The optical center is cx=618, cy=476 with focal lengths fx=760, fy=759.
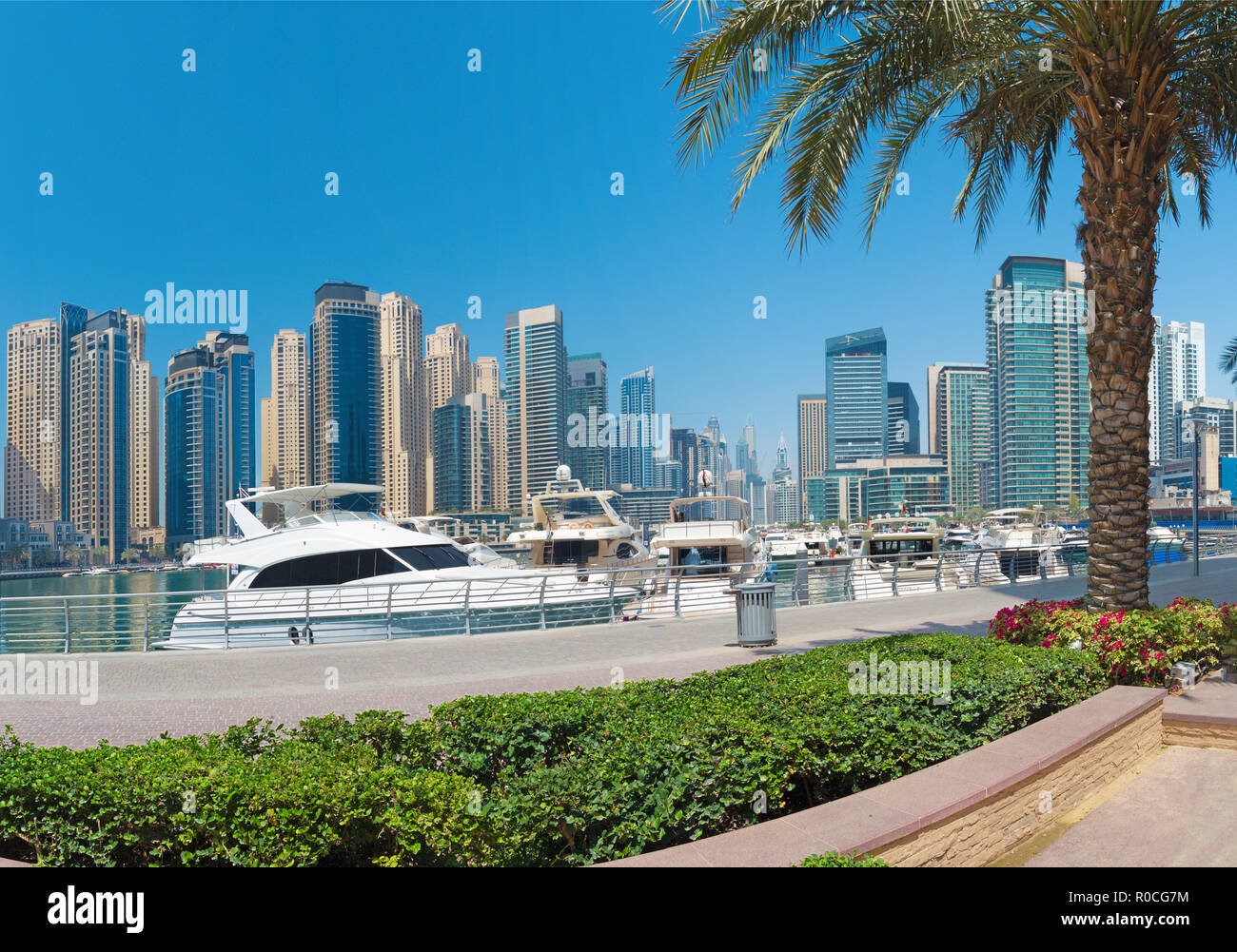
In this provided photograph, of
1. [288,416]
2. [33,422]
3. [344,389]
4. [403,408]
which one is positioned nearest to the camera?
[33,422]

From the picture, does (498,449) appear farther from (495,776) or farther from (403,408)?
(495,776)

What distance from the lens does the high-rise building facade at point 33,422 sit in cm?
13362

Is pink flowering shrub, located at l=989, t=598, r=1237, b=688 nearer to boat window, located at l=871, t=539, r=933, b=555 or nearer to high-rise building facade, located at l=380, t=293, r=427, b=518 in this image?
boat window, located at l=871, t=539, r=933, b=555

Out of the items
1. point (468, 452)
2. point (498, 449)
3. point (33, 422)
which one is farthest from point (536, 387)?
→ point (33, 422)

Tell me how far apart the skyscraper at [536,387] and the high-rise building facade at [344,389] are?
33.5 metres

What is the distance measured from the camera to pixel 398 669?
11.2 meters

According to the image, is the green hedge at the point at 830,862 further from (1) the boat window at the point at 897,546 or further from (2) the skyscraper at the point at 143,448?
(2) the skyscraper at the point at 143,448

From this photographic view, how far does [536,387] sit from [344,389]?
42.3 meters

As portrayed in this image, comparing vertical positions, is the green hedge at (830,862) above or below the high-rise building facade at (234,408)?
below

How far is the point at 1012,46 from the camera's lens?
8695 millimetres

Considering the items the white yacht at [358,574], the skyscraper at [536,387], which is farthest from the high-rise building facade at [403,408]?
the white yacht at [358,574]
